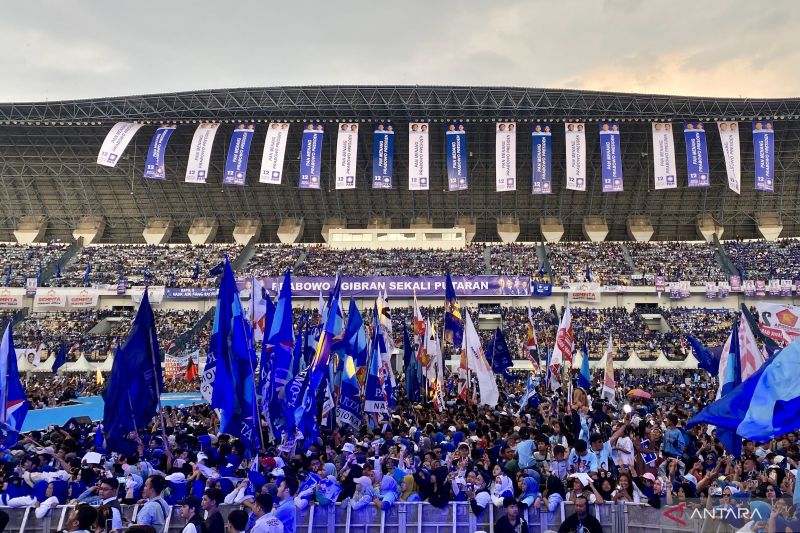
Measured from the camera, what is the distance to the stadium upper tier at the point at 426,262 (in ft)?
155

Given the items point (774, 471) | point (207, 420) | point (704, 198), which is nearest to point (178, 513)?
point (774, 471)

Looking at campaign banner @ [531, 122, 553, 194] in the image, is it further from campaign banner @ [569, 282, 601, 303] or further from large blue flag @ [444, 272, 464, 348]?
large blue flag @ [444, 272, 464, 348]

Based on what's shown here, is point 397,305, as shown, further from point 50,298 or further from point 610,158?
point 50,298

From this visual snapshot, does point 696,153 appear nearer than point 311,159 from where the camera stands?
Yes

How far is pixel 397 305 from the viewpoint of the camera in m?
45.7

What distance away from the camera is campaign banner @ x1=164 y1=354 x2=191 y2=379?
2836cm

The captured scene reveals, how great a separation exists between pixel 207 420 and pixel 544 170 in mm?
32132

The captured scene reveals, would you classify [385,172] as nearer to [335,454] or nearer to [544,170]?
[544,170]

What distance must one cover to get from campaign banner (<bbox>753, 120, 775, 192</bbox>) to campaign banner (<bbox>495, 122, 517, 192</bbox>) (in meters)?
14.9

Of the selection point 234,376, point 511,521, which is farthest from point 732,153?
point 511,521

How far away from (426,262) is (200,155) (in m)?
18.1

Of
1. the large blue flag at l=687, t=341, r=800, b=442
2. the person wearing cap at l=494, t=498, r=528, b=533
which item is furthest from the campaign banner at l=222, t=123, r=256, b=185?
the large blue flag at l=687, t=341, r=800, b=442

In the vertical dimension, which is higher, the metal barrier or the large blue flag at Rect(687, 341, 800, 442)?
the large blue flag at Rect(687, 341, 800, 442)

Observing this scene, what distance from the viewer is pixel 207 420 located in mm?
16188
